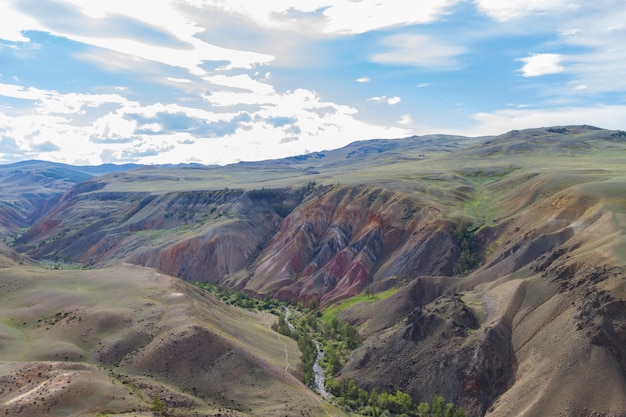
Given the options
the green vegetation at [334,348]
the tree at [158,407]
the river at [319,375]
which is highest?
the tree at [158,407]

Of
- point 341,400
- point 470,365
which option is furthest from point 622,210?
point 341,400

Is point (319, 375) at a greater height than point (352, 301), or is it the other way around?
point (352, 301)

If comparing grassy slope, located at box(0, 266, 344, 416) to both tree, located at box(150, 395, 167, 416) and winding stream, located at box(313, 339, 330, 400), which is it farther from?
winding stream, located at box(313, 339, 330, 400)

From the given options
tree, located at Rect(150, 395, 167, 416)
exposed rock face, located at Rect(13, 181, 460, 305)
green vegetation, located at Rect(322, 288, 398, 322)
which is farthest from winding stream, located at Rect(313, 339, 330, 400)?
exposed rock face, located at Rect(13, 181, 460, 305)

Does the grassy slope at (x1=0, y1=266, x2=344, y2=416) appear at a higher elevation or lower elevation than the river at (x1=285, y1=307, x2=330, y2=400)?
higher

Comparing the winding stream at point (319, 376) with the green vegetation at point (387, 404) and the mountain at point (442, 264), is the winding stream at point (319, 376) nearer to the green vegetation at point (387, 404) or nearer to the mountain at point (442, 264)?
the green vegetation at point (387, 404)

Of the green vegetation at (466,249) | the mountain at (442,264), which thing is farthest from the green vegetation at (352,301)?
the green vegetation at (466,249)

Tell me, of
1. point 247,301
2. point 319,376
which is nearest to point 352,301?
point 247,301

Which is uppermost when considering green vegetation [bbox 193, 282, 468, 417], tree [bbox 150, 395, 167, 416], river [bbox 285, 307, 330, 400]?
tree [bbox 150, 395, 167, 416]

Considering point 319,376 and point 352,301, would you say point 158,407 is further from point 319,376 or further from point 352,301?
point 352,301
